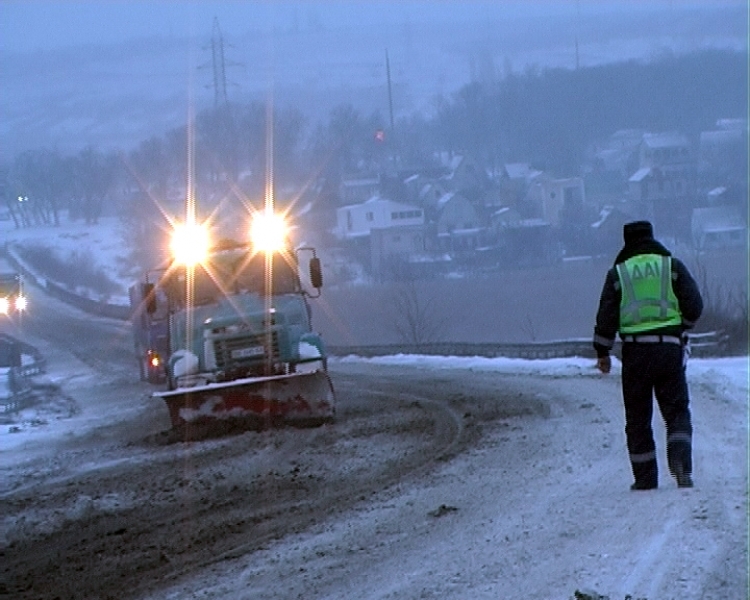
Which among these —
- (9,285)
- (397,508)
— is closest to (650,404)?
(397,508)

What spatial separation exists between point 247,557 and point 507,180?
265ft

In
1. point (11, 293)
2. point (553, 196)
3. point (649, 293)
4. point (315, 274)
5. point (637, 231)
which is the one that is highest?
point (553, 196)

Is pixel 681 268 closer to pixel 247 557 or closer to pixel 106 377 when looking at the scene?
pixel 247 557

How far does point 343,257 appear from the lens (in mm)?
69438

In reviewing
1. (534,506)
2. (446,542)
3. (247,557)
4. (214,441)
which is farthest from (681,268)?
(214,441)

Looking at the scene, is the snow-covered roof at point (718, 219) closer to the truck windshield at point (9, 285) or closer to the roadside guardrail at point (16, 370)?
the roadside guardrail at point (16, 370)

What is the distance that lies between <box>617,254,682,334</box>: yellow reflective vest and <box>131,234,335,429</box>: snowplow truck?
7323 millimetres

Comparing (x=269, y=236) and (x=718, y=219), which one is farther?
(x=718, y=219)

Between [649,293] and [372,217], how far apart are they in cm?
6686

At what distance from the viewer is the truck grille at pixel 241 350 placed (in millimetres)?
16359

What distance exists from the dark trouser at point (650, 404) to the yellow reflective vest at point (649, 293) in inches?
6.2

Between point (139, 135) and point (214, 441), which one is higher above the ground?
point (139, 135)

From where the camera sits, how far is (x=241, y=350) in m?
16.4

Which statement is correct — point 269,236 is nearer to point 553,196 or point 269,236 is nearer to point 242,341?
point 242,341
